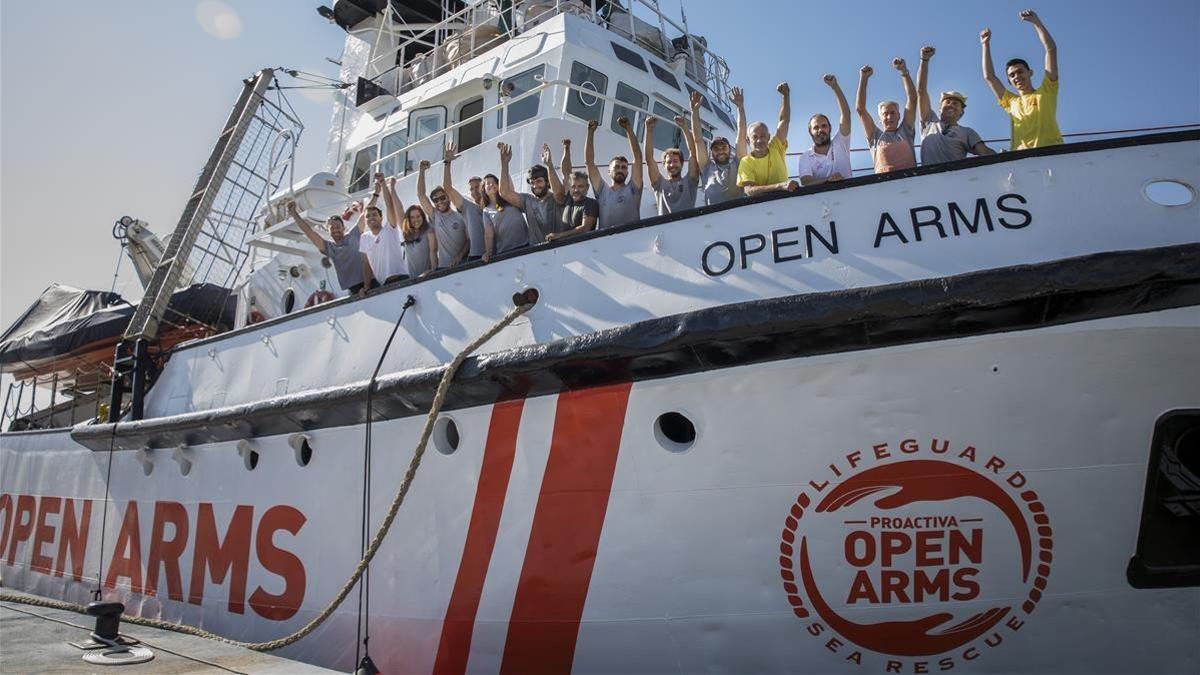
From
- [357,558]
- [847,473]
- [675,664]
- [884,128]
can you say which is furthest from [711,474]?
[357,558]

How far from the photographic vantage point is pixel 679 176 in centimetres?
518

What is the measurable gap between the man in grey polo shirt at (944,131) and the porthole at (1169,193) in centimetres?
85

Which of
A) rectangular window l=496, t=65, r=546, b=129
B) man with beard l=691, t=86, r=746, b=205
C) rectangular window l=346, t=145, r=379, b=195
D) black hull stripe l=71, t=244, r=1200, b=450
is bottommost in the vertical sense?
black hull stripe l=71, t=244, r=1200, b=450

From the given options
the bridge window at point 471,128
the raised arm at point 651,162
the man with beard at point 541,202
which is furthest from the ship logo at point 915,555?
the bridge window at point 471,128

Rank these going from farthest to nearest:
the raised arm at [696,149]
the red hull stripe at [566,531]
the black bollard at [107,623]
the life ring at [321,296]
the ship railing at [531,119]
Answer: the life ring at [321,296], the ship railing at [531,119], the black bollard at [107,623], the raised arm at [696,149], the red hull stripe at [566,531]

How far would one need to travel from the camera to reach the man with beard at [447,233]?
19.5 ft

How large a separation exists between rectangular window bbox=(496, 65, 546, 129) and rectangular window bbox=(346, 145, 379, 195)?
1927mm

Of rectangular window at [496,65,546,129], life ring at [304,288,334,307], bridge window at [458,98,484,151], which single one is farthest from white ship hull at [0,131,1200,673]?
bridge window at [458,98,484,151]

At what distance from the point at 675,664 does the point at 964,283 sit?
2339 millimetres

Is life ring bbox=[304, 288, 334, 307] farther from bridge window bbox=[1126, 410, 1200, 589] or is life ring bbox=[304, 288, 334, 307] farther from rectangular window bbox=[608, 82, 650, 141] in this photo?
bridge window bbox=[1126, 410, 1200, 589]

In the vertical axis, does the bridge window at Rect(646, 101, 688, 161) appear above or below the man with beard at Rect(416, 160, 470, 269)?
above

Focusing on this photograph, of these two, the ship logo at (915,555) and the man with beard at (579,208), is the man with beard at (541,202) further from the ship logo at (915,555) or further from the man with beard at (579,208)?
the ship logo at (915,555)

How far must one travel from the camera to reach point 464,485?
4.95 m

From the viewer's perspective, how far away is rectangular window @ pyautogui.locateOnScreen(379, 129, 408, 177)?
29.5 ft
